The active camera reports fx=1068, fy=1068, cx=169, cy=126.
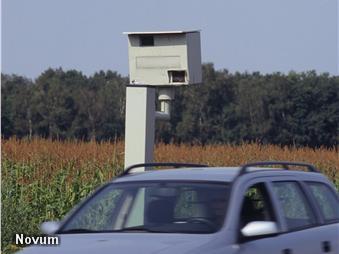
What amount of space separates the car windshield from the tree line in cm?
4445

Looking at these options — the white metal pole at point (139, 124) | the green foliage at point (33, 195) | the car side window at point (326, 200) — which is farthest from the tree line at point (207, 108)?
the car side window at point (326, 200)

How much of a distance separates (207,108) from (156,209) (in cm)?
5693

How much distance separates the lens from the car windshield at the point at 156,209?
28.1 feet

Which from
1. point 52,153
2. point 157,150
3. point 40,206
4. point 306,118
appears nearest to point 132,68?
point 40,206

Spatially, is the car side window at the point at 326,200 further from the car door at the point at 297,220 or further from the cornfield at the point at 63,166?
the cornfield at the point at 63,166

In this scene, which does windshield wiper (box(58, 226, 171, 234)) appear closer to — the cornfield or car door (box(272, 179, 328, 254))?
car door (box(272, 179, 328, 254))

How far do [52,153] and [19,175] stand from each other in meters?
2.20

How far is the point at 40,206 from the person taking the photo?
18.1 metres

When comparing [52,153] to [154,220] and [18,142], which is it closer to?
[18,142]

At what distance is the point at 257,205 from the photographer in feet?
30.0

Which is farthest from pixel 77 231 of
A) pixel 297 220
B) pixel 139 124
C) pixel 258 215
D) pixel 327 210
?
pixel 139 124

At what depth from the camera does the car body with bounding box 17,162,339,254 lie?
821cm

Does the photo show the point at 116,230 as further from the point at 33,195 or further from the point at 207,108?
the point at 207,108

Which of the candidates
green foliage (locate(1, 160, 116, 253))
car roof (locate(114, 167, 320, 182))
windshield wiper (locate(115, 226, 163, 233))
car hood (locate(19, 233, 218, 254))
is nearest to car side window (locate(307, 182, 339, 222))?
car roof (locate(114, 167, 320, 182))
